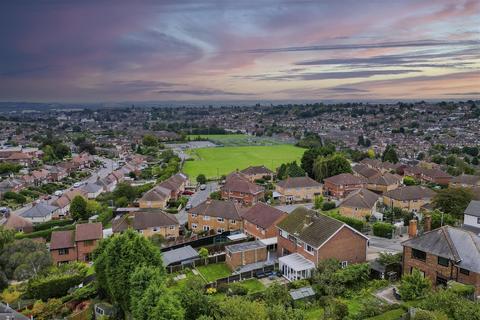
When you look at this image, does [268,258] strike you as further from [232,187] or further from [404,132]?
[404,132]

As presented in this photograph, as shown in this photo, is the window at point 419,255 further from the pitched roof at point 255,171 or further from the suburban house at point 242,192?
the pitched roof at point 255,171

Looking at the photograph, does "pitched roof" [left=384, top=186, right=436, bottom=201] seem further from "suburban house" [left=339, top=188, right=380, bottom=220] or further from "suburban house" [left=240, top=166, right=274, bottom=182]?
"suburban house" [left=240, top=166, right=274, bottom=182]

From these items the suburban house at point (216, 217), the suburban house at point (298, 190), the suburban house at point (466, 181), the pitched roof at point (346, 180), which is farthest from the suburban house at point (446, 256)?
the suburban house at point (466, 181)

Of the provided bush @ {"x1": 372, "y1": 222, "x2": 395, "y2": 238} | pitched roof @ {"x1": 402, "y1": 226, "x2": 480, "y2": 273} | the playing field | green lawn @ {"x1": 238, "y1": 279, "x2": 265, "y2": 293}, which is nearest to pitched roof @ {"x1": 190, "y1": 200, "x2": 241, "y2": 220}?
green lawn @ {"x1": 238, "y1": 279, "x2": 265, "y2": 293}

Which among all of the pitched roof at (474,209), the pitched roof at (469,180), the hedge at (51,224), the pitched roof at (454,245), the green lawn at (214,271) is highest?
the pitched roof at (454,245)

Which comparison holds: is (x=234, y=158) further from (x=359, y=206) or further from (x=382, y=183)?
(x=359, y=206)
